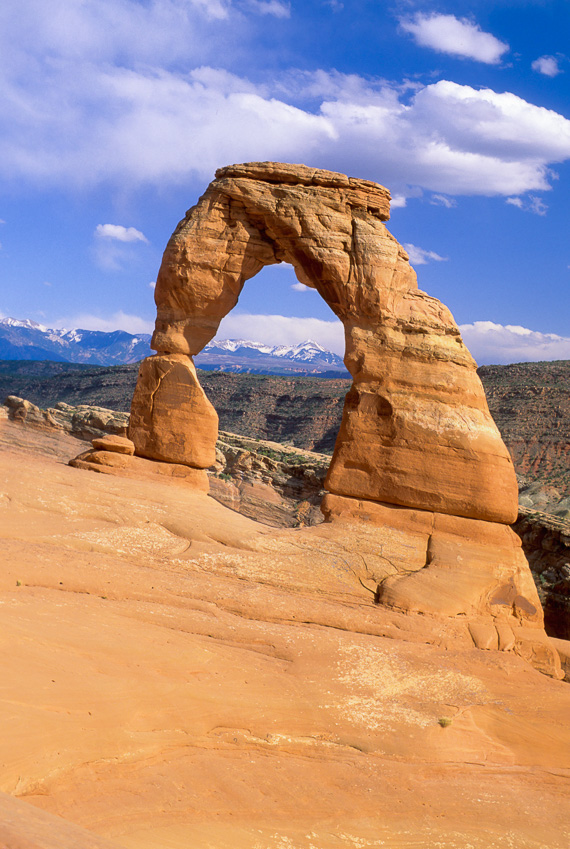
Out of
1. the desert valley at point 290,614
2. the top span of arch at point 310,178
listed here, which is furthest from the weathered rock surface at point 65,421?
the top span of arch at point 310,178

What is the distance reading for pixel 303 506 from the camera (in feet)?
115

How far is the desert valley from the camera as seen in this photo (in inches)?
246

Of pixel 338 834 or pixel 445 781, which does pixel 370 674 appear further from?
pixel 338 834

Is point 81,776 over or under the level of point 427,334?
under

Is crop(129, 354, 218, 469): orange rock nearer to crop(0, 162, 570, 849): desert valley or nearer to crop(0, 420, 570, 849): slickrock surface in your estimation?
crop(0, 162, 570, 849): desert valley

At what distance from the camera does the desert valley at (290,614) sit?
20.5 ft

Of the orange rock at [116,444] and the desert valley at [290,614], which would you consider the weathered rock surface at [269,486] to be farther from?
the desert valley at [290,614]

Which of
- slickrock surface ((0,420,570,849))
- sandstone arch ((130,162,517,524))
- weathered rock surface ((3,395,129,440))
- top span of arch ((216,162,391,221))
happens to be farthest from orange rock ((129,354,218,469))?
weathered rock surface ((3,395,129,440))

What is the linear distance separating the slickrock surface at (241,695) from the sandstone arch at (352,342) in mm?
2388

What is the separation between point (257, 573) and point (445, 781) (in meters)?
4.92

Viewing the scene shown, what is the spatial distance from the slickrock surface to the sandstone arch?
2.39 metres

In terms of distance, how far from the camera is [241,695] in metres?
7.99

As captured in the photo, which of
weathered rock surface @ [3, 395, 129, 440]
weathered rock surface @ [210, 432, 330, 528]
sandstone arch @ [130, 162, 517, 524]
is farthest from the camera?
weathered rock surface @ [210, 432, 330, 528]

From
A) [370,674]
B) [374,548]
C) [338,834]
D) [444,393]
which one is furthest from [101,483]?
[338,834]
